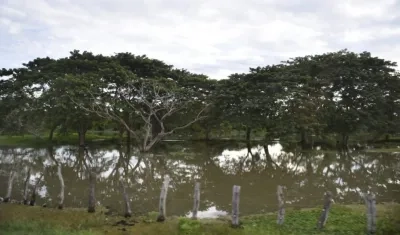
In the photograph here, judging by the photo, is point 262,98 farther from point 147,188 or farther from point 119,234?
point 119,234

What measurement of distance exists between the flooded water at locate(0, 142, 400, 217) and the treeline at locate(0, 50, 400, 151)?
540 centimetres

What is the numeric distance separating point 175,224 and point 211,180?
8272 mm

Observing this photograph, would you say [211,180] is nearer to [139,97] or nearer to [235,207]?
[235,207]

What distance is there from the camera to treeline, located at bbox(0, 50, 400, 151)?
29203 mm

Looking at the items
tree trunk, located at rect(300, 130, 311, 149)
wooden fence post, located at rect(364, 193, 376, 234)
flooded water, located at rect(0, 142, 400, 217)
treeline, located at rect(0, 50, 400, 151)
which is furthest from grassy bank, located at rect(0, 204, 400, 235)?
tree trunk, located at rect(300, 130, 311, 149)

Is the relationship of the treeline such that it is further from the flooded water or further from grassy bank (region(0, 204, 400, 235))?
grassy bank (region(0, 204, 400, 235))

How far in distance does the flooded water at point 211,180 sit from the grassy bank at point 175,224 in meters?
1.57

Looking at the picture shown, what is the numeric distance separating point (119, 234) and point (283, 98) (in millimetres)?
23090

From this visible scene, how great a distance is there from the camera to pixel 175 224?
9.38 meters

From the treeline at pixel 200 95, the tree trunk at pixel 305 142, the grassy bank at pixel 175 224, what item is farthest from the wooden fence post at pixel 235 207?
the tree trunk at pixel 305 142

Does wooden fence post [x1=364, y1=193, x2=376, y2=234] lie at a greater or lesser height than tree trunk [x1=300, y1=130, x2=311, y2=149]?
lesser

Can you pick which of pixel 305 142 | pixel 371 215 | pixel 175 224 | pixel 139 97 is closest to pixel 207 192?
pixel 175 224

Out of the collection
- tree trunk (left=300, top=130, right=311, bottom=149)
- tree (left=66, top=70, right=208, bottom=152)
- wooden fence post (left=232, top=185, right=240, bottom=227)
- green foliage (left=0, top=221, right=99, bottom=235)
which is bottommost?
green foliage (left=0, top=221, right=99, bottom=235)

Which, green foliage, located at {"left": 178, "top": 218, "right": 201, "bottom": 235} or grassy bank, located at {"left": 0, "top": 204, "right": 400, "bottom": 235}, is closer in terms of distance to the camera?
grassy bank, located at {"left": 0, "top": 204, "right": 400, "bottom": 235}
